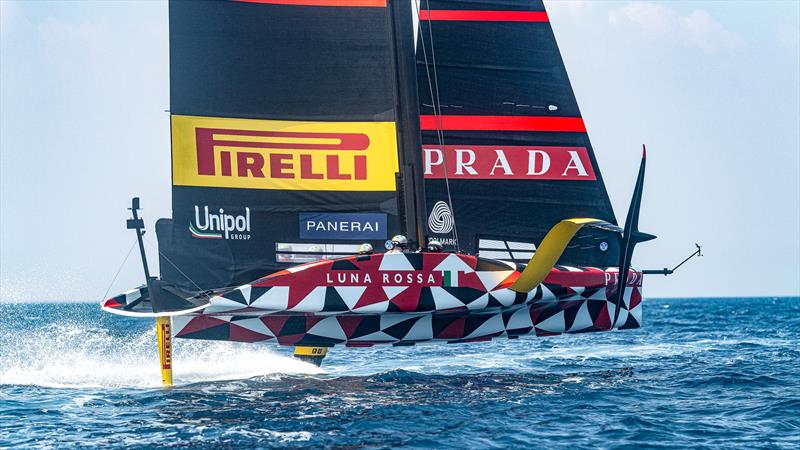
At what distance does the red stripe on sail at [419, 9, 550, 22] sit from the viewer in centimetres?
1552

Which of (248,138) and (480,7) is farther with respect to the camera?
(480,7)

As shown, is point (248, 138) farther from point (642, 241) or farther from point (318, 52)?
point (642, 241)

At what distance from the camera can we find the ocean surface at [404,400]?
987 centimetres

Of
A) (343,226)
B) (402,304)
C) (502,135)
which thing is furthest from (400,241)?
(502,135)

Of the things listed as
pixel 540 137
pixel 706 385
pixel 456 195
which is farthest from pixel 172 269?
pixel 706 385

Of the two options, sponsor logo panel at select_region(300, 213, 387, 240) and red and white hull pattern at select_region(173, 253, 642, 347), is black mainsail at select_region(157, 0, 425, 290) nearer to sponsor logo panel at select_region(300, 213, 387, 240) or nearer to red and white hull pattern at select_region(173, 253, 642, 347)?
sponsor logo panel at select_region(300, 213, 387, 240)

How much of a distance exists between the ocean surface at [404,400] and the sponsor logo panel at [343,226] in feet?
6.56

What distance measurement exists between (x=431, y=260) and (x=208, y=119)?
3644 millimetres

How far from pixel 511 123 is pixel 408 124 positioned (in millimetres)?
2211

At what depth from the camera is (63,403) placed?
39.9 ft

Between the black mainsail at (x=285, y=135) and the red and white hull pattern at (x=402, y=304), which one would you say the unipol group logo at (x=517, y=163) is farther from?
the red and white hull pattern at (x=402, y=304)

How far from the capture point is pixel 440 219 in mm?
14977

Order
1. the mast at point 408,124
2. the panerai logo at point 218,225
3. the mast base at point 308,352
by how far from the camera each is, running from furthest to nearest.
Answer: the mast base at point 308,352
the mast at point 408,124
the panerai logo at point 218,225

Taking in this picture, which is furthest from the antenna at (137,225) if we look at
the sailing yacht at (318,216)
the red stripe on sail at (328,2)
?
the red stripe on sail at (328,2)
